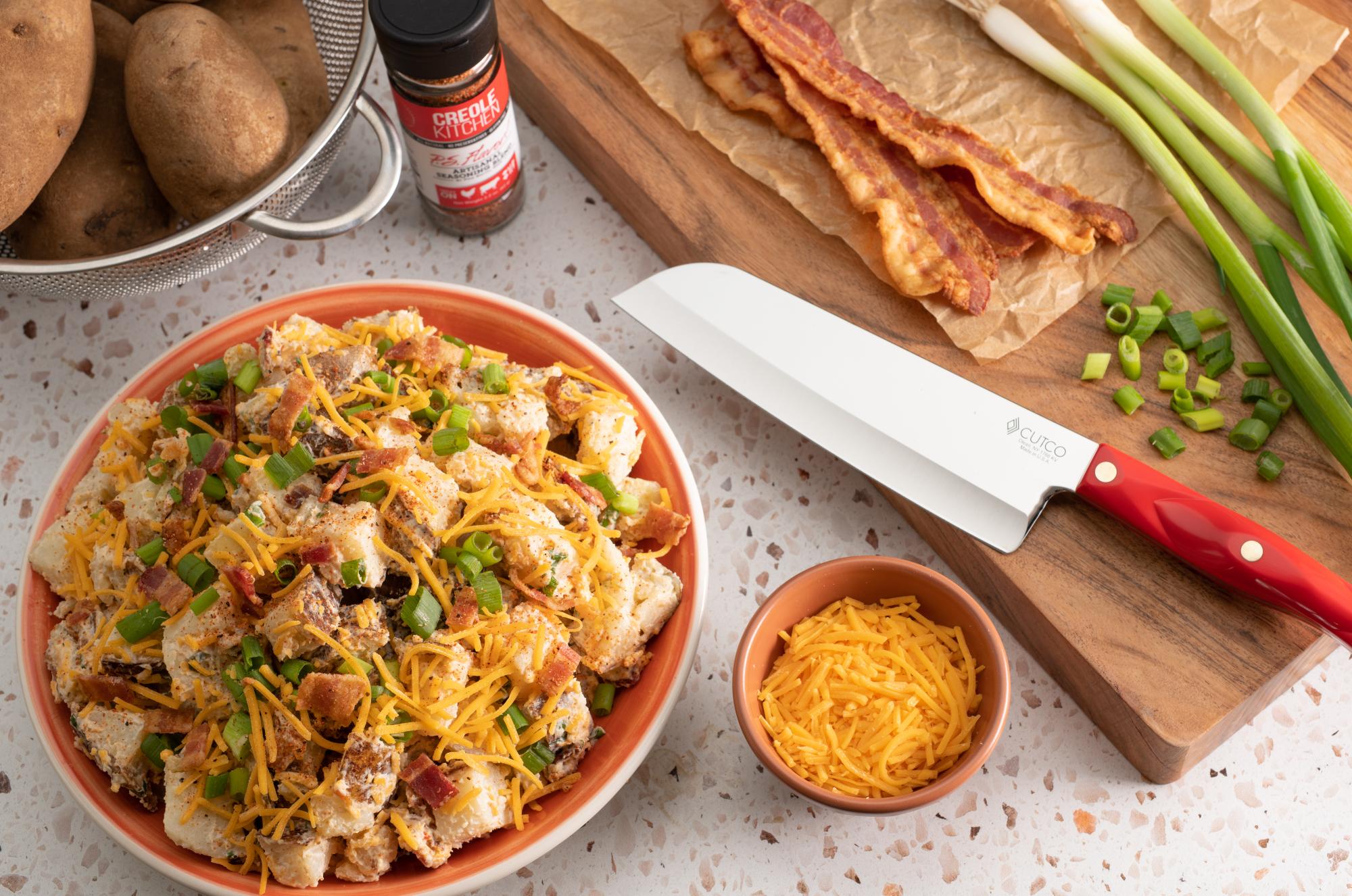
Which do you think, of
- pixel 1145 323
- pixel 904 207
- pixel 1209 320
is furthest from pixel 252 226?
pixel 1209 320

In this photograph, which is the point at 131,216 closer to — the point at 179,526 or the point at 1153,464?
the point at 179,526

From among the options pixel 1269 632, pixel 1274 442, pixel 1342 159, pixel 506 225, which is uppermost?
pixel 1342 159

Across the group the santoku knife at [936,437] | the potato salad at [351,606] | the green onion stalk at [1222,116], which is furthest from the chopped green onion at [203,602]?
the green onion stalk at [1222,116]

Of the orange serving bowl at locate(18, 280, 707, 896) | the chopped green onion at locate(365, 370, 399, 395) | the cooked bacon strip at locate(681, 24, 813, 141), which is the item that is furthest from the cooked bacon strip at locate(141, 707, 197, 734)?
the cooked bacon strip at locate(681, 24, 813, 141)

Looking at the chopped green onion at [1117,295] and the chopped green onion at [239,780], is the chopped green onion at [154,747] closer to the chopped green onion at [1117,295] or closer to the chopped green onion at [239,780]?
the chopped green onion at [239,780]

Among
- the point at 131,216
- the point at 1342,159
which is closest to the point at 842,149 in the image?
the point at 1342,159

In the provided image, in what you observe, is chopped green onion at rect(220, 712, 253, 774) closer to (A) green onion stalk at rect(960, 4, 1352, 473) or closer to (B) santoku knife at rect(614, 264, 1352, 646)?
(B) santoku knife at rect(614, 264, 1352, 646)
